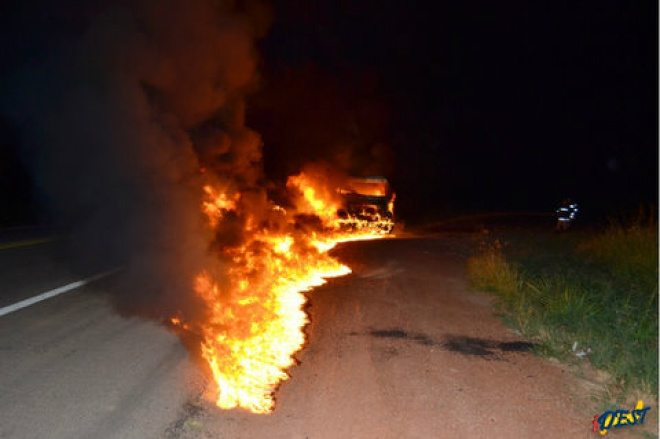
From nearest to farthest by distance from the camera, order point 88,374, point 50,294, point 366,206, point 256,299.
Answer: point 88,374 → point 50,294 → point 256,299 → point 366,206

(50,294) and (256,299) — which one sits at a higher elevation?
(50,294)

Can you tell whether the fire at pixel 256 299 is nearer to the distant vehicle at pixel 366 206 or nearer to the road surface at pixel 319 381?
the road surface at pixel 319 381

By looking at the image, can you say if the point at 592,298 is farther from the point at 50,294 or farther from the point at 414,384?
the point at 50,294

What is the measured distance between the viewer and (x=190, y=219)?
11.3 meters

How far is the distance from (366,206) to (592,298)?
49.0 ft

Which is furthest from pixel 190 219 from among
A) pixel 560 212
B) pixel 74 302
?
pixel 560 212

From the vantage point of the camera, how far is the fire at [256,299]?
19.0 feet

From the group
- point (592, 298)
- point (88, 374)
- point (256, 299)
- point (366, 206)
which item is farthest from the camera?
point (366, 206)

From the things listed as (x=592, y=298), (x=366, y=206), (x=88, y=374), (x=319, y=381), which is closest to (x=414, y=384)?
(x=319, y=381)

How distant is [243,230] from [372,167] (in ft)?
59.8

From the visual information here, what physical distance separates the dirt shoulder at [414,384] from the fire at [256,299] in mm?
213

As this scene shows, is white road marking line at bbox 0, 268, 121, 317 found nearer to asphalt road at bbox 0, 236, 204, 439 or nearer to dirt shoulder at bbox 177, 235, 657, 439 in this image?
asphalt road at bbox 0, 236, 204, 439

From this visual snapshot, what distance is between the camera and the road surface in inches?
185

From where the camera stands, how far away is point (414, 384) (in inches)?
225
